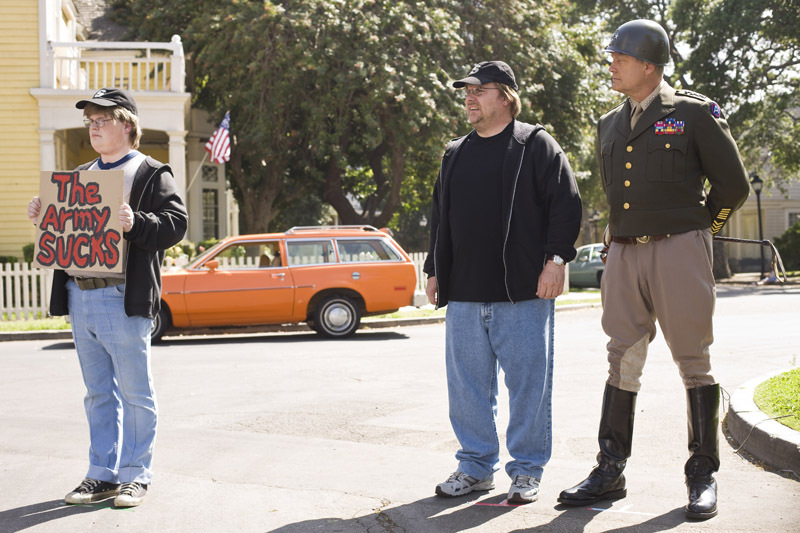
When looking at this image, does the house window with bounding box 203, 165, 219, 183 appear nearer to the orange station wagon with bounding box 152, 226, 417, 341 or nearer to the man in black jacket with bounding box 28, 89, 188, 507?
the orange station wagon with bounding box 152, 226, 417, 341

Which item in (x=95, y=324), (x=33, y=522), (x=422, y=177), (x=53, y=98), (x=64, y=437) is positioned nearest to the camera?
(x=33, y=522)

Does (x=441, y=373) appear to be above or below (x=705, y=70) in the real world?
below

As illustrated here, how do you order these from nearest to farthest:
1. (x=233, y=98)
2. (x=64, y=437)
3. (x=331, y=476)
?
(x=331, y=476), (x=64, y=437), (x=233, y=98)

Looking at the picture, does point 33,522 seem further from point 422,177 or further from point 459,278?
point 422,177

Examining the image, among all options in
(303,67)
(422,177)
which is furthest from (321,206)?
(303,67)

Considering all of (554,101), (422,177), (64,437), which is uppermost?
(554,101)

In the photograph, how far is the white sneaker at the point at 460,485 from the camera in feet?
14.9

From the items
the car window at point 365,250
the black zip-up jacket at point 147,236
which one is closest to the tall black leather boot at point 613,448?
the black zip-up jacket at point 147,236

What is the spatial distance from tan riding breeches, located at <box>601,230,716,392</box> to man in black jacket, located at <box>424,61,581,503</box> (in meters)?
0.30

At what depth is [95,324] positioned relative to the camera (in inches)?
181

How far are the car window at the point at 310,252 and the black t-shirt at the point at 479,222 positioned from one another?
373 inches

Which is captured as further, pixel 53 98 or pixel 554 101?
pixel 554 101

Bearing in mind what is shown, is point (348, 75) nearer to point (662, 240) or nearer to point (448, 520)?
point (662, 240)

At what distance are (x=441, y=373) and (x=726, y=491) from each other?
16.7ft
